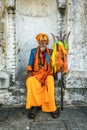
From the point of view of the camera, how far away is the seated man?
579 cm

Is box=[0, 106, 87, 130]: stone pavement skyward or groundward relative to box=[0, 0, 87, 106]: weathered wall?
groundward

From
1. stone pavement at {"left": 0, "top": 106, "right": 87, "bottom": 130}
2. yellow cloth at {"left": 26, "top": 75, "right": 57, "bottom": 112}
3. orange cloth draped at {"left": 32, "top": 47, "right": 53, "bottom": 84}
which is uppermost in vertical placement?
orange cloth draped at {"left": 32, "top": 47, "right": 53, "bottom": 84}

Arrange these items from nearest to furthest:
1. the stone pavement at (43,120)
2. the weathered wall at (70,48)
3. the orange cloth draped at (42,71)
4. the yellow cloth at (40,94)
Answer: the stone pavement at (43,120)
the yellow cloth at (40,94)
the orange cloth draped at (42,71)
the weathered wall at (70,48)

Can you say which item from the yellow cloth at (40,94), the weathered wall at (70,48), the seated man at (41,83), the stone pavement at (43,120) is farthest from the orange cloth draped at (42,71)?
the stone pavement at (43,120)

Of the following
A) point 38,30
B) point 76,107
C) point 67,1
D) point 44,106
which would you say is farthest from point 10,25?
point 76,107

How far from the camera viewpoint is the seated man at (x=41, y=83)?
5785mm

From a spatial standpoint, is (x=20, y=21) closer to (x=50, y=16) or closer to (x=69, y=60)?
(x=50, y=16)

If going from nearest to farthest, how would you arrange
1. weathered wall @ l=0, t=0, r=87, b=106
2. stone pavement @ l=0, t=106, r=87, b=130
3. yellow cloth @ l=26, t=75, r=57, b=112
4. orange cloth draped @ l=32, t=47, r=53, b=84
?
stone pavement @ l=0, t=106, r=87, b=130 < yellow cloth @ l=26, t=75, r=57, b=112 < orange cloth draped @ l=32, t=47, r=53, b=84 < weathered wall @ l=0, t=0, r=87, b=106

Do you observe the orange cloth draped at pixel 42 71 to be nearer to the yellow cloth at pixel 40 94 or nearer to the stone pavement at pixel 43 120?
the yellow cloth at pixel 40 94

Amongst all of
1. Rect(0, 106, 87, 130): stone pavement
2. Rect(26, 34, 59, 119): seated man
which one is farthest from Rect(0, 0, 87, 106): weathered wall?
Rect(26, 34, 59, 119): seated man

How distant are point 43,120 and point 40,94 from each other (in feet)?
1.84

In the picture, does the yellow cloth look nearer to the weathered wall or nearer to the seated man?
the seated man

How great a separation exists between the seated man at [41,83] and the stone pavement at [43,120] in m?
0.15

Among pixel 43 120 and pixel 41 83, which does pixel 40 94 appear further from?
pixel 43 120
